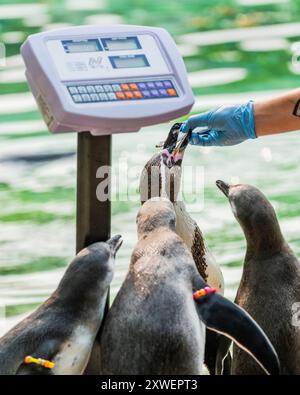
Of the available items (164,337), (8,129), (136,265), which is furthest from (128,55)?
(8,129)

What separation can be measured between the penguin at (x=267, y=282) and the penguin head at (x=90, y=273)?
635mm

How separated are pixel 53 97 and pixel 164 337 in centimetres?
82

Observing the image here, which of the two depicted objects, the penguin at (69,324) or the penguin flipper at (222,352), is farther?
the penguin flipper at (222,352)

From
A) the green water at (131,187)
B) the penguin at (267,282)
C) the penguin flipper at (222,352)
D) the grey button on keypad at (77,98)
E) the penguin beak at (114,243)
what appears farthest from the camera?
the green water at (131,187)

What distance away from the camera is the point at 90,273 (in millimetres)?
3400

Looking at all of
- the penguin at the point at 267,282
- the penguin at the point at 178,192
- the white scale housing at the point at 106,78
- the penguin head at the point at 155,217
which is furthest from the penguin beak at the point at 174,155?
the white scale housing at the point at 106,78

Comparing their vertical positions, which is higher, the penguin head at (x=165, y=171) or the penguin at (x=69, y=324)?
the penguin head at (x=165, y=171)

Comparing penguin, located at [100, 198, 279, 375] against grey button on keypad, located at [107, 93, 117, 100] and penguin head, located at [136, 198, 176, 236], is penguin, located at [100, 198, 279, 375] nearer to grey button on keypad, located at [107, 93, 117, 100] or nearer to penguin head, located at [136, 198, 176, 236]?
penguin head, located at [136, 198, 176, 236]

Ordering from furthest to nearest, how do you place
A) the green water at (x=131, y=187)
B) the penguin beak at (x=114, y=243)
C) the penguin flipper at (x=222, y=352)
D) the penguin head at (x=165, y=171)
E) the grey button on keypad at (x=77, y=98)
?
the green water at (x=131, y=187) < the penguin head at (x=165, y=171) < the penguin flipper at (x=222, y=352) < the penguin beak at (x=114, y=243) < the grey button on keypad at (x=77, y=98)

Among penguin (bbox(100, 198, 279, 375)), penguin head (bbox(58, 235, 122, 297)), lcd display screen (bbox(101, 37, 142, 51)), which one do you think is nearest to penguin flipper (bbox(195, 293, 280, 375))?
penguin (bbox(100, 198, 279, 375))

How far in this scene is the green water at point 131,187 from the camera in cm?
622

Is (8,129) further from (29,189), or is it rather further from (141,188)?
(141,188)

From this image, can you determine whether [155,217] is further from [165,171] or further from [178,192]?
[178,192]

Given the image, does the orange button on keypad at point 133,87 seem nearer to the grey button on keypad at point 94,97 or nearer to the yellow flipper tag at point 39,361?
the grey button on keypad at point 94,97
